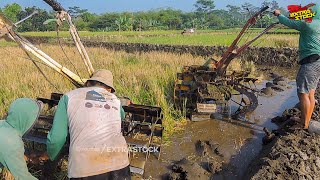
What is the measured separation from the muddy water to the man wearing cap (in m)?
2.23

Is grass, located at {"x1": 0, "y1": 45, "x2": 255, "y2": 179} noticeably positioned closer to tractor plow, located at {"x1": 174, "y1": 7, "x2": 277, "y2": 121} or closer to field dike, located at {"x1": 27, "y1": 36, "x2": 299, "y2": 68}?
tractor plow, located at {"x1": 174, "y1": 7, "x2": 277, "y2": 121}

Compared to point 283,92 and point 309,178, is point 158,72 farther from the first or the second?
point 309,178

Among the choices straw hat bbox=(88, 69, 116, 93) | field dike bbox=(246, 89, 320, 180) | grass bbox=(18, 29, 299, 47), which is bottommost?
field dike bbox=(246, 89, 320, 180)

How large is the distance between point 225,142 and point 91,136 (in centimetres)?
401

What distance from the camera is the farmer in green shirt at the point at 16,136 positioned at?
2.95 m

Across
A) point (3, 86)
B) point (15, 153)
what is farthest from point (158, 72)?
point (15, 153)

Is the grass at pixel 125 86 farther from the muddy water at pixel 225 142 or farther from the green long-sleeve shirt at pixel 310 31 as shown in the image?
the green long-sleeve shirt at pixel 310 31

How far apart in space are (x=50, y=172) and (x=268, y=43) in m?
19.0

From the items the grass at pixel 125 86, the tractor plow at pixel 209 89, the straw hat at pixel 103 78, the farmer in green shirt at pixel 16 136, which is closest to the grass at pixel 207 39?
the grass at pixel 125 86

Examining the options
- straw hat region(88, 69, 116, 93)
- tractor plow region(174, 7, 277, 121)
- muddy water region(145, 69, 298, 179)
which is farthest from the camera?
tractor plow region(174, 7, 277, 121)

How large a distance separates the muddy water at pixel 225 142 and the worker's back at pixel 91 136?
2.27 metres

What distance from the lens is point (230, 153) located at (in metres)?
5.58

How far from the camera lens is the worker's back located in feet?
8.32

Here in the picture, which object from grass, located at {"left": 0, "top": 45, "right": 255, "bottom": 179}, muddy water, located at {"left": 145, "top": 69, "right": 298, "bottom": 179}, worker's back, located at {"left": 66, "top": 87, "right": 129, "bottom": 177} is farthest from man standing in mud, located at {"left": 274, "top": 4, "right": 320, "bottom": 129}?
worker's back, located at {"left": 66, "top": 87, "right": 129, "bottom": 177}
